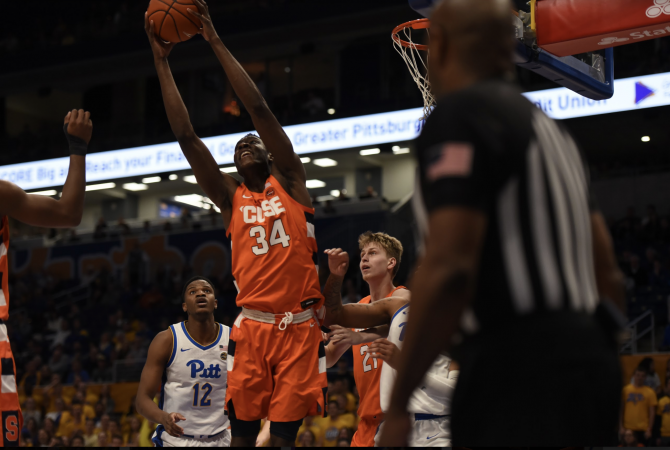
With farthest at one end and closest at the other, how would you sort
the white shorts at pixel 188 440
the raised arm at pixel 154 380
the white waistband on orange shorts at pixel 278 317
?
the white shorts at pixel 188 440
the raised arm at pixel 154 380
the white waistband on orange shorts at pixel 278 317

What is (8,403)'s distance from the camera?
3.29 metres

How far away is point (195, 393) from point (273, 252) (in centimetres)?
246

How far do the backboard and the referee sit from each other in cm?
331

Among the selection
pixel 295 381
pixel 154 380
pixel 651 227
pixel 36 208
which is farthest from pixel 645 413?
pixel 36 208

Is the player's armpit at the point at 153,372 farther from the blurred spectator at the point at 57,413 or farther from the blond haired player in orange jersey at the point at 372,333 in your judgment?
the blurred spectator at the point at 57,413

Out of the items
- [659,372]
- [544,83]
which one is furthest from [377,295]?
[544,83]

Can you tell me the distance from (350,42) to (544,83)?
7.71 meters

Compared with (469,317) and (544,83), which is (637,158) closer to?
(544,83)

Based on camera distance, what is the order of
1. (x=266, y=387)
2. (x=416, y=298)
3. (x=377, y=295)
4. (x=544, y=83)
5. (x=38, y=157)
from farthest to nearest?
(x=38, y=157) → (x=544, y=83) → (x=377, y=295) → (x=266, y=387) → (x=416, y=298)

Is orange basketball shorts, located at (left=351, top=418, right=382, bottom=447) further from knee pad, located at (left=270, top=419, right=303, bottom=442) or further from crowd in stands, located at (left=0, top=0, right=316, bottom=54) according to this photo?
crowd in stands, located at (left=0, top=0, right=316, bottom=54)

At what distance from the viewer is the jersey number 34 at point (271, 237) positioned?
413cm

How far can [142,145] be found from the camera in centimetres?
2044

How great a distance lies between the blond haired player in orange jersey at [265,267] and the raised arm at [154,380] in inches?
69.6

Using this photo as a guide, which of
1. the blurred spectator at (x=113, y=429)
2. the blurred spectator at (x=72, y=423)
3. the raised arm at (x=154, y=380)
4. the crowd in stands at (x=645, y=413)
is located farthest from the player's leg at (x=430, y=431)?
the blurred spectator at (x=72, y=423)
